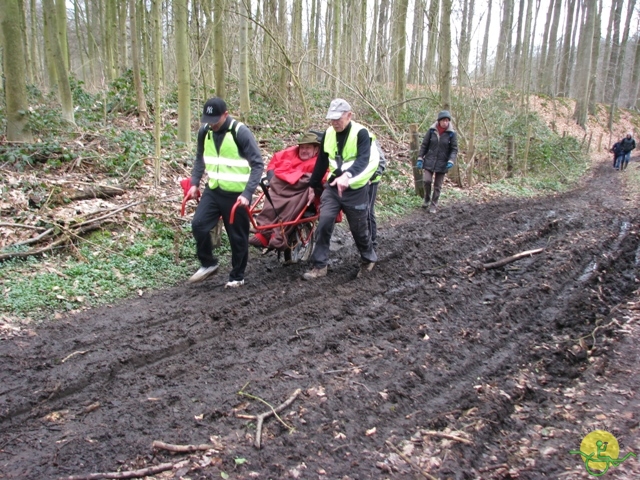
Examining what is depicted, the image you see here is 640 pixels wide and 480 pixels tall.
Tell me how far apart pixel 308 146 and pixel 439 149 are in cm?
474

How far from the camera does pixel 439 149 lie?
33.4 feet

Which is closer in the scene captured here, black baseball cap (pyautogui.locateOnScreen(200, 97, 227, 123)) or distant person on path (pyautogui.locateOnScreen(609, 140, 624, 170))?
black baseball cap (pyautogui.locateOnScreen(200, 97, 227, 123))

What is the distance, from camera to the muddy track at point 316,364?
304 cm

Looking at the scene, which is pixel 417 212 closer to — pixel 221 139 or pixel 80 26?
pixel 221 139

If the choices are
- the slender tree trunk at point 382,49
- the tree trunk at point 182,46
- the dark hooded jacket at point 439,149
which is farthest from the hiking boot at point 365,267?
the slender tree trunk at point 382,49

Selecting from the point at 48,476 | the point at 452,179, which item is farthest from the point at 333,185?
the point at 452,179

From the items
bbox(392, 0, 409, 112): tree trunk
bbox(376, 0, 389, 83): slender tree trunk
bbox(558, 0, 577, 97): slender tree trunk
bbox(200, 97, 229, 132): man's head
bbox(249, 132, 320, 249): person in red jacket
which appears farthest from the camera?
bbox(558, 0, 577, 97): slender tree trunk

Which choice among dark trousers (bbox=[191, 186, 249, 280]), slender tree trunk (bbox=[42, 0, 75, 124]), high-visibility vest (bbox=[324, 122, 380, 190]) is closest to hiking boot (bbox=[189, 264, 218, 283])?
dark trousers (bbox=[191, 186, 249, 280])

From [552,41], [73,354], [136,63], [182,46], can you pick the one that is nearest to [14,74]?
[136,63]

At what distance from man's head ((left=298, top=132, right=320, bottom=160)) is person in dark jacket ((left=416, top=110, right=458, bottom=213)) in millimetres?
4451

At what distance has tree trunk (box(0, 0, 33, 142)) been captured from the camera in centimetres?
806

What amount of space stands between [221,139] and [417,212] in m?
5.89

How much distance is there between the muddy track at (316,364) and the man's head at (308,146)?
157cm

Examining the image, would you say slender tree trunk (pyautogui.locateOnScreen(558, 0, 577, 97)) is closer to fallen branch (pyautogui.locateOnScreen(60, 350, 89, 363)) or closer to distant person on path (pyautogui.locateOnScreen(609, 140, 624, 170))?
distant person on path (pyautogui.locateOnScreen(609, 140, 624, 170))
